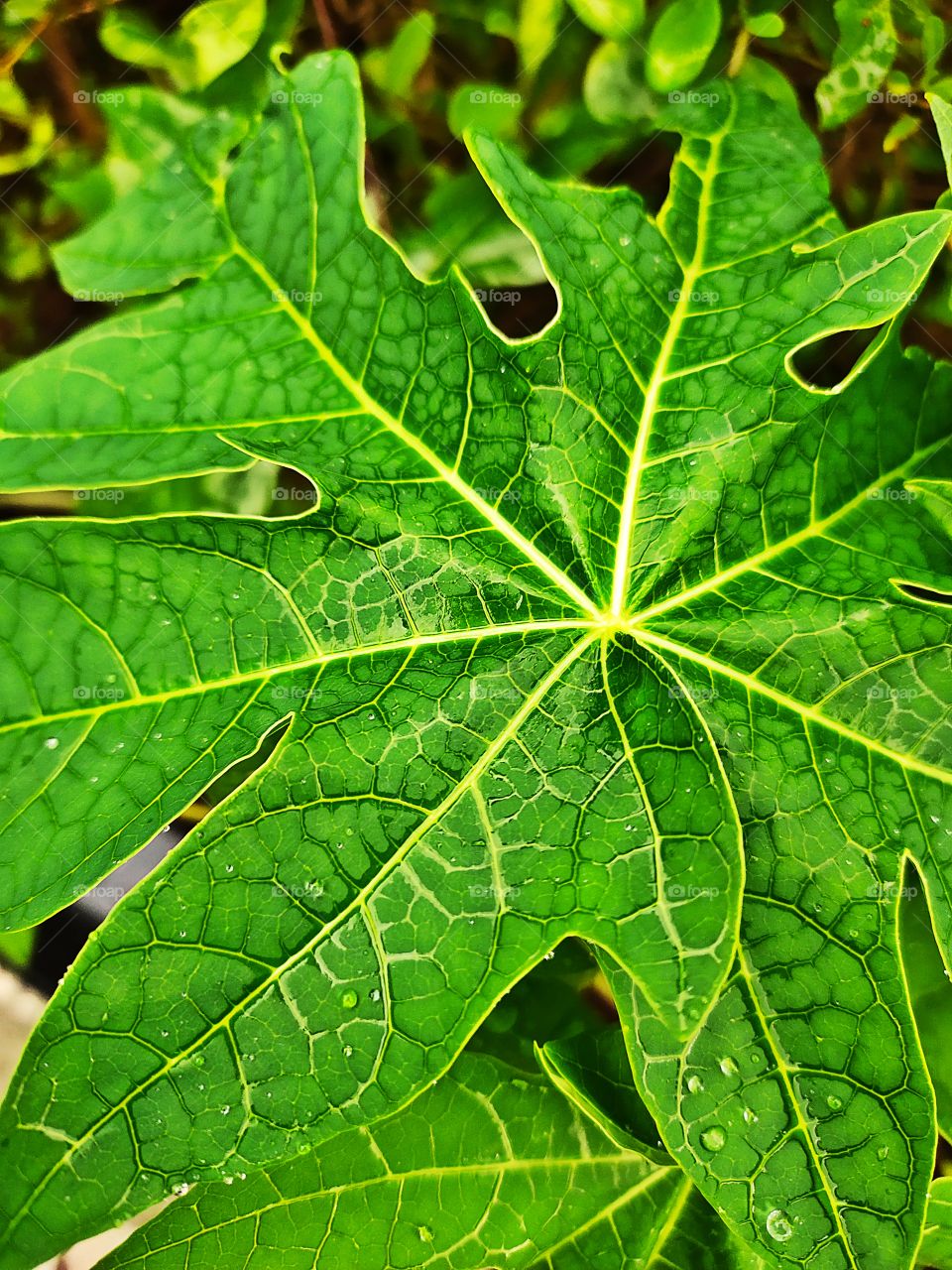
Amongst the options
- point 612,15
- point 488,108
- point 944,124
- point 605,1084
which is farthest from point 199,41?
point 605,1084

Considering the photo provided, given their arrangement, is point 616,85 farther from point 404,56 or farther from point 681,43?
point 404,56

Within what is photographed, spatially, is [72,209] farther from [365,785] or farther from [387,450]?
[365,785]

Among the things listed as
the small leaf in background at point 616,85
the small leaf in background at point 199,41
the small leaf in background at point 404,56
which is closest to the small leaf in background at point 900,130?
the small leaf in background at point 616,85

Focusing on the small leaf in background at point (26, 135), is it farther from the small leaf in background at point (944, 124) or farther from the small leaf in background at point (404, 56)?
the small leaf in background at point (944, 124)

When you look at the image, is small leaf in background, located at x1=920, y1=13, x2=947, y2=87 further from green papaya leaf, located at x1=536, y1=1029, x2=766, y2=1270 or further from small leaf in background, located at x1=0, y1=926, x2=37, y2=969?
small leaf in background, located at x1=0, y1=926, x2=37, y2=969

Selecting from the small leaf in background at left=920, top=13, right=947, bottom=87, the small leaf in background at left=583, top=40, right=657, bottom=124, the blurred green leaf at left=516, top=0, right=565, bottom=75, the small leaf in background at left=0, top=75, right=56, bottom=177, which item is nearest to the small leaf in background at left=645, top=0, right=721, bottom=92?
the small leaf in background at left=583, top=40, right=657, bottom=124
